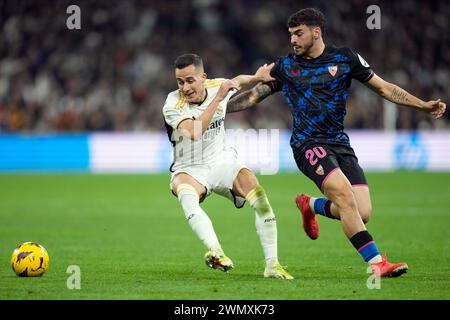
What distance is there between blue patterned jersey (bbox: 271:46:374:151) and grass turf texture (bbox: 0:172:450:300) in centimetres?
145

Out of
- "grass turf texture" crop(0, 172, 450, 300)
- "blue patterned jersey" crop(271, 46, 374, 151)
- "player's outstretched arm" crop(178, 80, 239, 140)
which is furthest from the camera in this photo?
"blue patterned jersey" crop(271, 46, 374, 151)

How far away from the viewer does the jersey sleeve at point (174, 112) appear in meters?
8.91

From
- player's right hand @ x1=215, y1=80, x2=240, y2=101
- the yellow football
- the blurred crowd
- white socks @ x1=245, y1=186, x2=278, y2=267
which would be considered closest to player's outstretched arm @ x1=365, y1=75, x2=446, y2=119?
player's right hand @ x1=215, y1=80, x2=240, y2=101

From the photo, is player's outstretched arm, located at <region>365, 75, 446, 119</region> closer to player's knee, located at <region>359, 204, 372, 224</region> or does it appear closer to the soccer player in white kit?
player's knee, located at <region>359, 204, 372, 224</region>

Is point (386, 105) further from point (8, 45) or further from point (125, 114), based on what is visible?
point (8, 45)

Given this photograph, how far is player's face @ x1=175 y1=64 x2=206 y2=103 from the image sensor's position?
349 inches

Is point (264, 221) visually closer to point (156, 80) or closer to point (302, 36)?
point (302, 36)

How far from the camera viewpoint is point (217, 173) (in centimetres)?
920

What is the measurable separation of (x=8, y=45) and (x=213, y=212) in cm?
1476

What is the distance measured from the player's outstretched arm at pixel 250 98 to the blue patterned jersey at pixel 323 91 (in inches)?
15.0

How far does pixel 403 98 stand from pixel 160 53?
21.4 meters

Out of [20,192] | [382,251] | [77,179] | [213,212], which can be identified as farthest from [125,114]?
[382,251]

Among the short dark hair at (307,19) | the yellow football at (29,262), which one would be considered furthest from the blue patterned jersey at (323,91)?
the yellow football at (29,262)

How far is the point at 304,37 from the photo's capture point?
8.75 m
